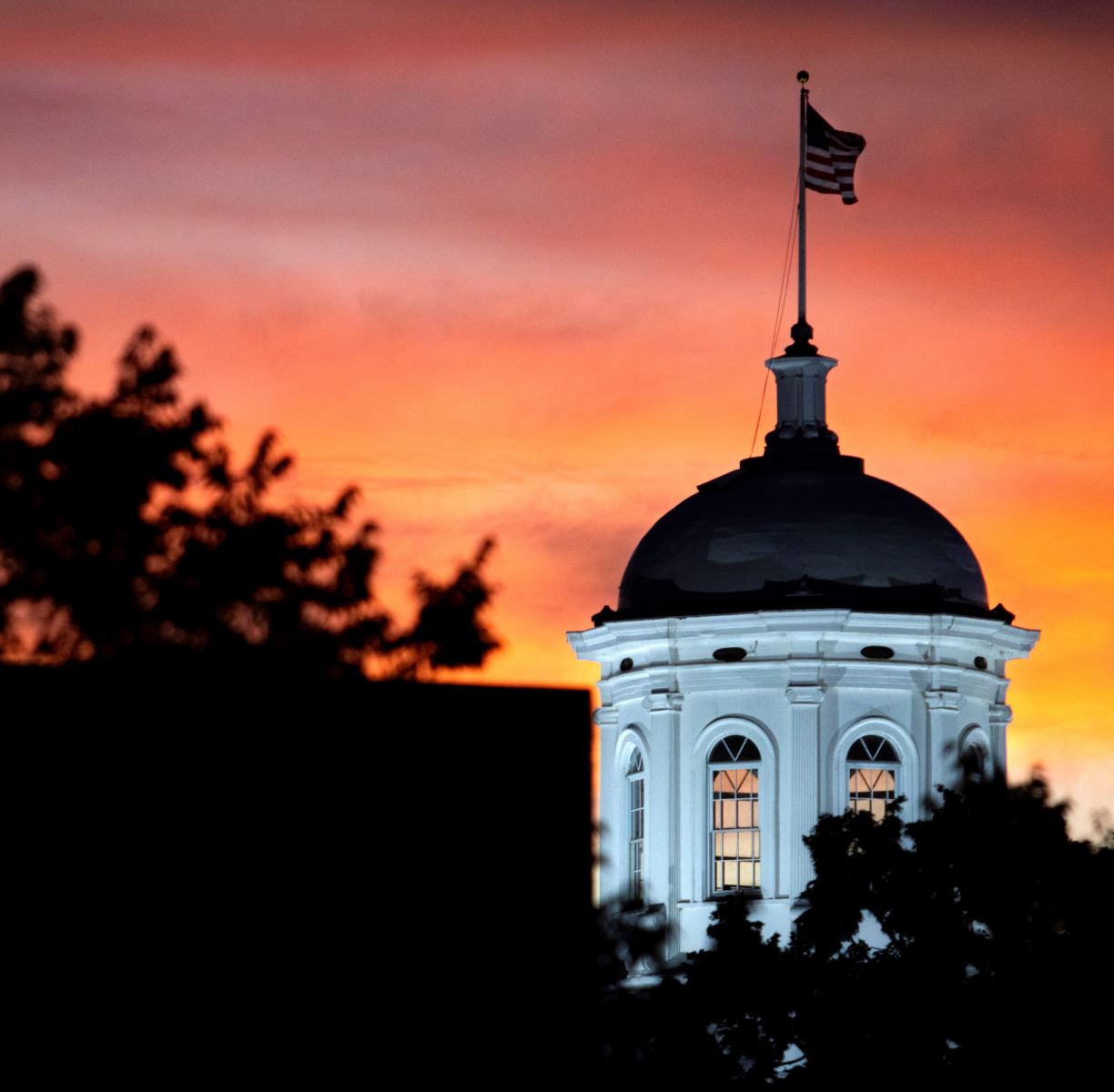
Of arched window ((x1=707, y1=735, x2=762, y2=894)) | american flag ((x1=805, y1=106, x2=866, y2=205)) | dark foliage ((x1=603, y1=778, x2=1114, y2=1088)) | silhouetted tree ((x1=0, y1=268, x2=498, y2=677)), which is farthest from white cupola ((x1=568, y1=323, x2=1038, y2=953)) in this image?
silhouetted tree ((x1=0, y1=268, x2=498, y2=677))

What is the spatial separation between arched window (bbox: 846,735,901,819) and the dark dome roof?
2875 mm

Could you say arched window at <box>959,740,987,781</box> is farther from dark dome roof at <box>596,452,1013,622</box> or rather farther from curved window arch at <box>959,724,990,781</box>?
dark dome roof at <box>596,452,1013,622</box>

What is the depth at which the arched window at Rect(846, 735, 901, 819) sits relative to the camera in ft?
256

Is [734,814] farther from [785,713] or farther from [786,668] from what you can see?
[786,668]

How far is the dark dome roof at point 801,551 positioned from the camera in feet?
255

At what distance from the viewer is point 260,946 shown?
2912 centimetres

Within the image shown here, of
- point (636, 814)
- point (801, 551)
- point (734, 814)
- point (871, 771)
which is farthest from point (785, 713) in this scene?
point (636, 814)

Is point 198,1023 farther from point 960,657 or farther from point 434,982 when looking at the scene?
point 960,657

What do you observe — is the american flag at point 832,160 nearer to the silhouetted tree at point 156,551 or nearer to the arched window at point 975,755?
the arched window at point 975,755

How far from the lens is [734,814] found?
258 ft

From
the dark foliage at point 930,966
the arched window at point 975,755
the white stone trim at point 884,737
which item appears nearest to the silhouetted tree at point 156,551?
the dark foliage at point 930,966

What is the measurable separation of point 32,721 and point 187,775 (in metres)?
1.21

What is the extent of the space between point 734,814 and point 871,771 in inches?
113

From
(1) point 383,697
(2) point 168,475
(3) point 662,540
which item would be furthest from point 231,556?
(3) point 662,540
